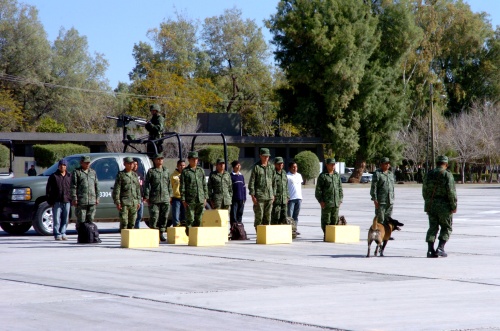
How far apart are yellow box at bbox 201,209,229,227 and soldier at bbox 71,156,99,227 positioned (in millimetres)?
2282

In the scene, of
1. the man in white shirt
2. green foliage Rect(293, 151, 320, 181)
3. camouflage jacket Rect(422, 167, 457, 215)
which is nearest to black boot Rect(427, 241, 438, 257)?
camouflage jacket Rect(422, 167, 457, 215)

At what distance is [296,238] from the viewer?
19875 mm

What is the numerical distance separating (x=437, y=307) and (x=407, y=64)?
7570 cm

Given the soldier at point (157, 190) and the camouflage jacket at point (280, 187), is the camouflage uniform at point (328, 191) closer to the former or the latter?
the camouflage jacket at point (280, 187)

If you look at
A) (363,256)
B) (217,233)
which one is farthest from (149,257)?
(363,256)

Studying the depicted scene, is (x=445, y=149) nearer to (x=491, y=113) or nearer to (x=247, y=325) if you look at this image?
(x=491, y=113)

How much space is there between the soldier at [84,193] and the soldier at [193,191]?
184 centimetres

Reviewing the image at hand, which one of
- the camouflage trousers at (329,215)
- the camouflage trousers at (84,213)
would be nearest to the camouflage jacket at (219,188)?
the camouflage trousers at (329,215)

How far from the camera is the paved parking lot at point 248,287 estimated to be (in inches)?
351

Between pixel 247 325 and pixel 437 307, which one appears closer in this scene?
pixel 247 325

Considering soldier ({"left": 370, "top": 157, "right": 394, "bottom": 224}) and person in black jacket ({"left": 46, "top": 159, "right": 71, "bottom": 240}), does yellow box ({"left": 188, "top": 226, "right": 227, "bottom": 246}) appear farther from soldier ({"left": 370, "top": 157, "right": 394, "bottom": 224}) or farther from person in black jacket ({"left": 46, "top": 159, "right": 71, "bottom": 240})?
soldier ({"left": 370, "top": 157, "right": 394, "bottom": 224})

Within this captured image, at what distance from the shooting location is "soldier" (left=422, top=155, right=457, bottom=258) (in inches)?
612

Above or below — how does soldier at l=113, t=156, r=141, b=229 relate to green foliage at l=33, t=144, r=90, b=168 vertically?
below

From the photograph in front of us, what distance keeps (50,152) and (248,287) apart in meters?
52.4
